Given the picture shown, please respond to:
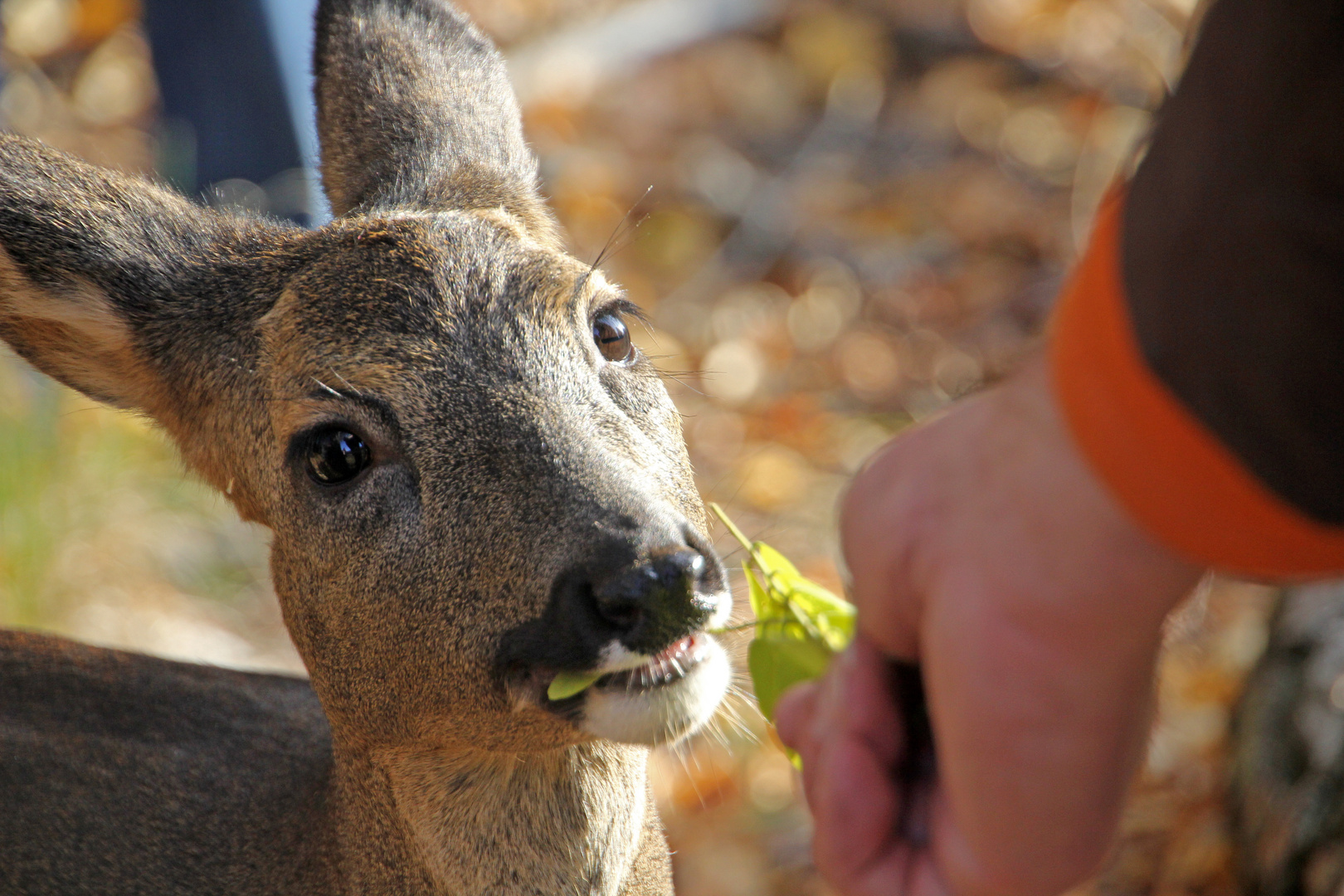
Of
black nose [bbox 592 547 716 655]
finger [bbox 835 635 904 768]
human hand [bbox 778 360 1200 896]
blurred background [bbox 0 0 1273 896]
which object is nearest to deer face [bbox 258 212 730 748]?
black nose [bbox 592 547 716 655]

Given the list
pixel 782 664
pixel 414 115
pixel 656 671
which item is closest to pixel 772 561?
pixel 782 664

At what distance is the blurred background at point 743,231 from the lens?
15.0ft

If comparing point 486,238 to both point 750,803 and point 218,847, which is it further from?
point 750,803

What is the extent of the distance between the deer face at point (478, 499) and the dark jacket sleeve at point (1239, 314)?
91 centimetres

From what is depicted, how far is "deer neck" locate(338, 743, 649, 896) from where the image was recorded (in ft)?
7.86

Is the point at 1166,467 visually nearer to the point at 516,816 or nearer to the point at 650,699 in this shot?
the point at 650,699

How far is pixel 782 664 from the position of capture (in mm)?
2252

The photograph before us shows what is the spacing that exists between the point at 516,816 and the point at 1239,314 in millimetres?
1686

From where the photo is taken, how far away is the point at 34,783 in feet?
9.91

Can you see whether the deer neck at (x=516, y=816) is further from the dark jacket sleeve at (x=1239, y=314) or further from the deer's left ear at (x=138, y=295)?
the dark jacket sleeve at (x=1239, y=314)

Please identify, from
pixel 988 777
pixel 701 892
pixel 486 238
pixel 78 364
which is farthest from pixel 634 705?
pixel 701 892

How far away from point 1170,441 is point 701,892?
11.1 feet

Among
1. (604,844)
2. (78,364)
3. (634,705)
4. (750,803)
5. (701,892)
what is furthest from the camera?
(750,803)

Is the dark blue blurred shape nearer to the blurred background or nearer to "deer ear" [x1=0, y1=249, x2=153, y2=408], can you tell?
the blurred background
